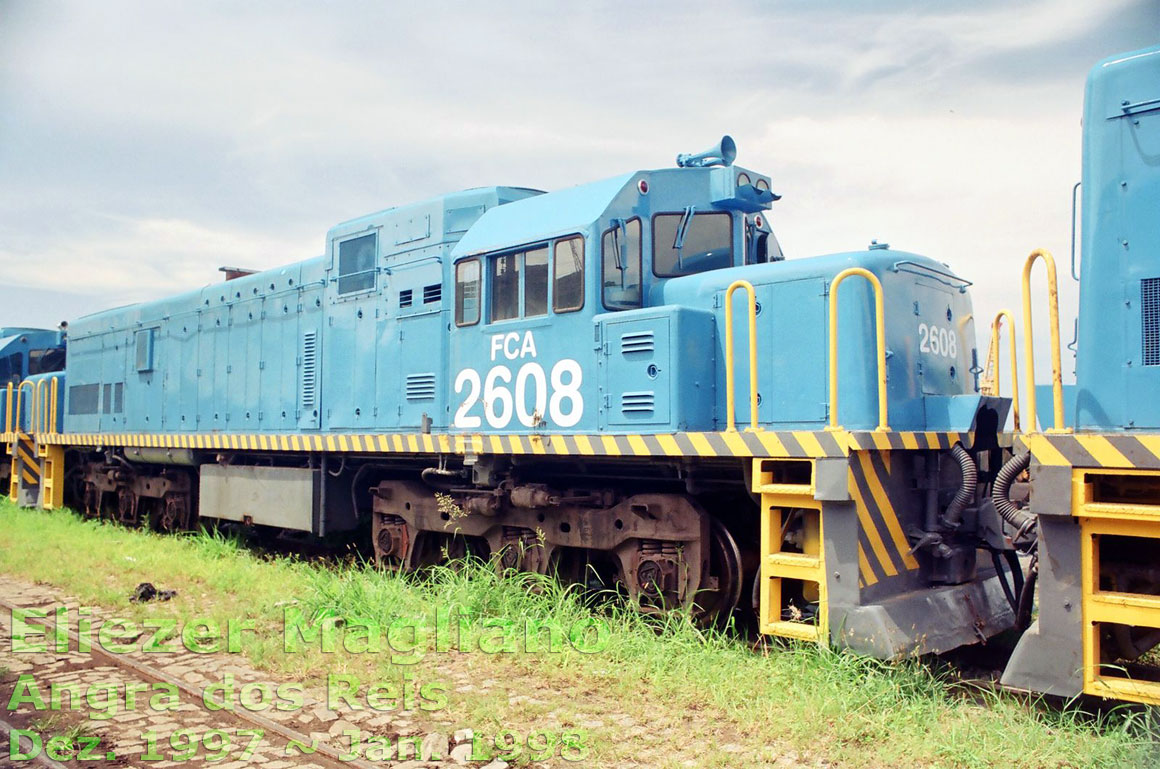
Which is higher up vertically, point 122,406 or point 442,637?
point 122,406

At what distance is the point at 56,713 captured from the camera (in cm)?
522

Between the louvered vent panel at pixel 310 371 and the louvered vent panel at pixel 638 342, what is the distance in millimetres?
4778

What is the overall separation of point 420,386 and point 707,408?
3.13 meters

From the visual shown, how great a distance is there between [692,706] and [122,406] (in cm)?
1214

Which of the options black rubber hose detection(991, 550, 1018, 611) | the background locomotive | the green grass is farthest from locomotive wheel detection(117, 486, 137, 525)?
black rubber hose detection(991, 550, 1018, 611)

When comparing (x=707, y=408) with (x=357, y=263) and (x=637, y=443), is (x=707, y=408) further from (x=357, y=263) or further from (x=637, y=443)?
(x=357, y=263)

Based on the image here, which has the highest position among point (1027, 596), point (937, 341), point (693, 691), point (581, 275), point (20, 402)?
point (581, 275)

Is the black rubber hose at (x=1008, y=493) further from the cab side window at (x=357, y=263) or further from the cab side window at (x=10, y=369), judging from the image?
the cab side window at (x=10, y=369)

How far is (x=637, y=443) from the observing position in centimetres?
627

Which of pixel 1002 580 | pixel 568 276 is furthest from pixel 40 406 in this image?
pixel 1002 580

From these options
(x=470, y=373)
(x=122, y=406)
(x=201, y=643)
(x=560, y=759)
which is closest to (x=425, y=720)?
(x=560, y=759)

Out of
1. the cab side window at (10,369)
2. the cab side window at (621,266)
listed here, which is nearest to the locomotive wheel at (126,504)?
the cab side window at (10,369)

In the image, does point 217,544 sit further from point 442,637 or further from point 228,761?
point 228,761

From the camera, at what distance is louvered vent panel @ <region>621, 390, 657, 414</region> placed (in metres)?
6.29
